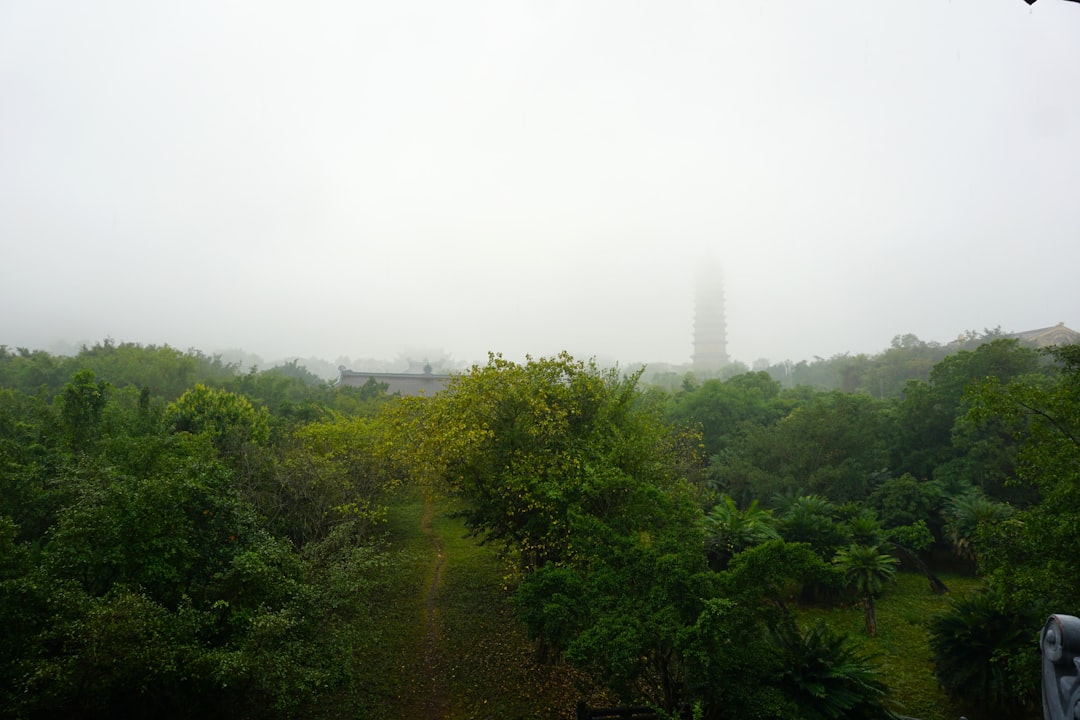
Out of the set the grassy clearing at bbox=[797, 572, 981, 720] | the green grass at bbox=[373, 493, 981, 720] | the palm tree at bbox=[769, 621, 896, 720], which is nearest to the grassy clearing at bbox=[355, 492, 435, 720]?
the green grass at bbox=[373, 493, 981, 720]

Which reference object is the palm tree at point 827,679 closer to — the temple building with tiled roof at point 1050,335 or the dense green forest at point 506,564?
the dense green forest at point 506,564

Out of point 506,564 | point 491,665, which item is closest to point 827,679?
point 491,665

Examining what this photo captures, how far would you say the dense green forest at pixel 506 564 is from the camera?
6.77m

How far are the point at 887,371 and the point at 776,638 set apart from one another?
1991 inches

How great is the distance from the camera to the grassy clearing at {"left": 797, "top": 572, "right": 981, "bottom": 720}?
1087 centimetres

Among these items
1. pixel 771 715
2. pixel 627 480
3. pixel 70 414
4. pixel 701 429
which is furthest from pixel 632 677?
pixel 701 429

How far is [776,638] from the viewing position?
918 centimetres

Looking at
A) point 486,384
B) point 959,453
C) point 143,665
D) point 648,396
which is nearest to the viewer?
point 143,665

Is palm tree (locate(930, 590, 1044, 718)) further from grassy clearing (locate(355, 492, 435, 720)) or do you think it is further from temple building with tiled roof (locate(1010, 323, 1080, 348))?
temple building with tiled roof (locate(1010, 323, 1080, 348))

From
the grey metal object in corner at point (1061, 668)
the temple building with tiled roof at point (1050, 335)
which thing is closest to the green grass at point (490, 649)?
the grey metal object in corner at point (1061, 668)

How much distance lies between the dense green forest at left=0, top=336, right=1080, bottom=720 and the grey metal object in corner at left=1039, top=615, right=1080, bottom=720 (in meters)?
3.52

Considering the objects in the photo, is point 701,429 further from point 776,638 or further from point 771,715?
point 771,715

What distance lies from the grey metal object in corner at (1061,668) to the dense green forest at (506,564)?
3.52 meters

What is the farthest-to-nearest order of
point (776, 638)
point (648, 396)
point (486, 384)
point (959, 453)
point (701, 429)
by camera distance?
point (701, 429) < point (648, 396) < point (959, 453) < point (486, 384) < point (776, 638)
